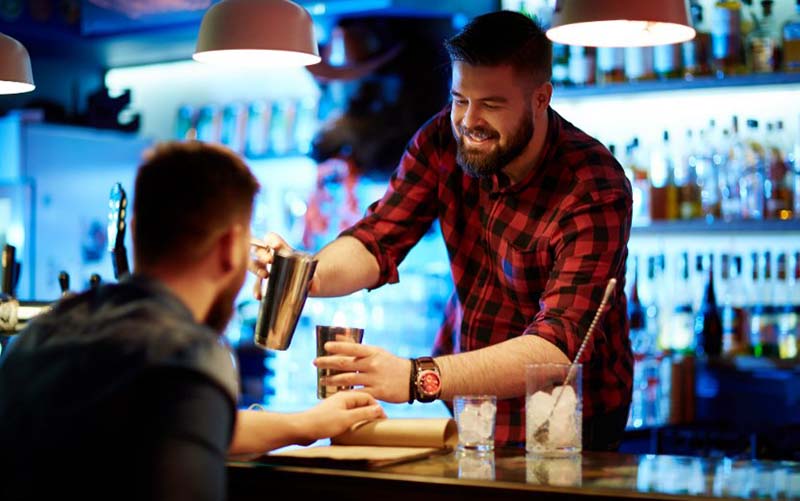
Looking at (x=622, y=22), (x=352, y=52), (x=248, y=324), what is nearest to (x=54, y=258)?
(x=248, y=324)

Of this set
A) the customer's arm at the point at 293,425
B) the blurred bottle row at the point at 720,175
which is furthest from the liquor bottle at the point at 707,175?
the customer's arm at the point at 293,425

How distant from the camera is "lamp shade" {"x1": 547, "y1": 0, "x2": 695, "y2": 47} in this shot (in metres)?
2.21

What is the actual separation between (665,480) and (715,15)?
108 inches

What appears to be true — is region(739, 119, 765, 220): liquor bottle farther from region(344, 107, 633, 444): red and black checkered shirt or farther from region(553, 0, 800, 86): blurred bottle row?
region(344, 107, 633, 444): red and black checkered shirt

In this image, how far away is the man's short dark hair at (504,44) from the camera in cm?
253

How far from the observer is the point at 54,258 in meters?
5.33

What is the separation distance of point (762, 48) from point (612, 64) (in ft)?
1.72

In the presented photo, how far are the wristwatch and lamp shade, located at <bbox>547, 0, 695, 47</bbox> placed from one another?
701 millimetres

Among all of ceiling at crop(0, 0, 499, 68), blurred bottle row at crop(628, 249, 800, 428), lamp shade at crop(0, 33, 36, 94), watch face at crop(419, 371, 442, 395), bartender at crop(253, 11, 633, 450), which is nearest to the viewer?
watch face at crop(419, 371, 442, 395)

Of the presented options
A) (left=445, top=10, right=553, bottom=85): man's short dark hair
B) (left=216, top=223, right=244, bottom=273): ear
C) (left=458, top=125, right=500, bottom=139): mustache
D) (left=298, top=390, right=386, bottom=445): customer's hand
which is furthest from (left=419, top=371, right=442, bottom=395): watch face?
(left=216, top=223, right=244, bottom=273): ear

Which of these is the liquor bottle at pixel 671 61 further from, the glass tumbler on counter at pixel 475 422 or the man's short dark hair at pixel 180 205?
the man's short dark hair at pixel 180 205

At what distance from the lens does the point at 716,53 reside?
412 centimetres

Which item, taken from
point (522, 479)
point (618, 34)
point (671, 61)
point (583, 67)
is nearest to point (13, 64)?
point (618, 34)

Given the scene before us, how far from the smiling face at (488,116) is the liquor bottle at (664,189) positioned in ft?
5.65
